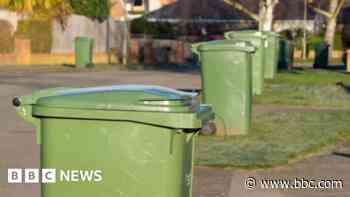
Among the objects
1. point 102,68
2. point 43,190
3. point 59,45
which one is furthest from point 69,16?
point 43,190

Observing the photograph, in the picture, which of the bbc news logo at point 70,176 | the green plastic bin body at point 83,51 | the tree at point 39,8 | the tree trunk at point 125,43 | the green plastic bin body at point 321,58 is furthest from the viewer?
the tree trunk at point 125,43

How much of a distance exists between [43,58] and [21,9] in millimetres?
2182

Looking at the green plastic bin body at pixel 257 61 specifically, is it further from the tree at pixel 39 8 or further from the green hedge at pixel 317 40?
the green hedge at pixel 317 40

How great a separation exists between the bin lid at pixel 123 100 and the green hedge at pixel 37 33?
119ft

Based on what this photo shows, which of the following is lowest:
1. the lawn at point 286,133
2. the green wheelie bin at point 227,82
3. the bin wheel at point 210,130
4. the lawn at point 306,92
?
the lawn at point 306,92

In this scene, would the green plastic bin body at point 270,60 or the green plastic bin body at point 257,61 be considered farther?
the green plastic bin body at point 270,60

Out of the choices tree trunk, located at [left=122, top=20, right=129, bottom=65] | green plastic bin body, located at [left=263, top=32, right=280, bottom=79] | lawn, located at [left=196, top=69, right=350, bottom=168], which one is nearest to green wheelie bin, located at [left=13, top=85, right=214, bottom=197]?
lawn, located at [left=196, top=69, right=350, bottom=168]

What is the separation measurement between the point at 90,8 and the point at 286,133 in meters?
31.9

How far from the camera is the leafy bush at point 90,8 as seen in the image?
152 feet

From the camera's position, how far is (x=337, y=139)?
47.8ft

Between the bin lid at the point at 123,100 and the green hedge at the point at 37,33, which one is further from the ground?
the bin lid at the point at 123,100

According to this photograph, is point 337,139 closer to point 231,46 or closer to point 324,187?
point 231,46

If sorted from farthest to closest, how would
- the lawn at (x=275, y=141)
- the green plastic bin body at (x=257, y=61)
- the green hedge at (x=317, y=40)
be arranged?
the green hedge at (x=317, y=40), the green plastic bin body at (x=257, y=61), the lawn at (x=275, y=141)

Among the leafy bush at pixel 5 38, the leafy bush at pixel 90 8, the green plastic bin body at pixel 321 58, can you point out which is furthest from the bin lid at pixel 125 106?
the leafy bush at pixel 90 8
